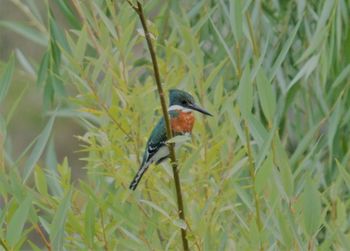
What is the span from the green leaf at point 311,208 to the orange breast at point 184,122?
2.52ft

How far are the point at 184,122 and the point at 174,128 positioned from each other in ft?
0.44

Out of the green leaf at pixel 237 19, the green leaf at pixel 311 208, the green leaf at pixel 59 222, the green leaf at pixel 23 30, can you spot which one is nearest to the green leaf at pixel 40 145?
the green leaf at pixel 59 222

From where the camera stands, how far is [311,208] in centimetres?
194

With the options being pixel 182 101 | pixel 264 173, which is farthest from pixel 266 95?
pixel 182 101

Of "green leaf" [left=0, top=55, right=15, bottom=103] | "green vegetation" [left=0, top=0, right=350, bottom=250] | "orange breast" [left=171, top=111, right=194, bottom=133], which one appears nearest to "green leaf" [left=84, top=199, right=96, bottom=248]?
"green vegetation" [left=0, top=0, right=350, bottom=250]

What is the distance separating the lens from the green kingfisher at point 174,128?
250 centimetres

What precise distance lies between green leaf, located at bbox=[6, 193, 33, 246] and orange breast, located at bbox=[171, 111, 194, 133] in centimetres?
71

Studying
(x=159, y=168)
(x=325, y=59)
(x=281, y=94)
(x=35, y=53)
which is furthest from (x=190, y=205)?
(x=35, y=53)

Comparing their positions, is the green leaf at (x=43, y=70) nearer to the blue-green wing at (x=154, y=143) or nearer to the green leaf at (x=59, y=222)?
the blue-green wing at (x=154, y=143)

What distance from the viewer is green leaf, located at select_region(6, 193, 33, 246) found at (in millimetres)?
2016

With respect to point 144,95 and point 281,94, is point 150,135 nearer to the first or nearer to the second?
point 144,95

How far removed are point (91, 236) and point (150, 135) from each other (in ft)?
1.35

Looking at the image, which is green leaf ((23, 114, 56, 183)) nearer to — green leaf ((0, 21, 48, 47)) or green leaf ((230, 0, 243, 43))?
green leaf ((230, 0, 243, 43))

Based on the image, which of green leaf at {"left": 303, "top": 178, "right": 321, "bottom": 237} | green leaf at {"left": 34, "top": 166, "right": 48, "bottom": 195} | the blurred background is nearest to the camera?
green leaf at {"left": 303, "top": 178, "right": 321, "bottom": 237}
